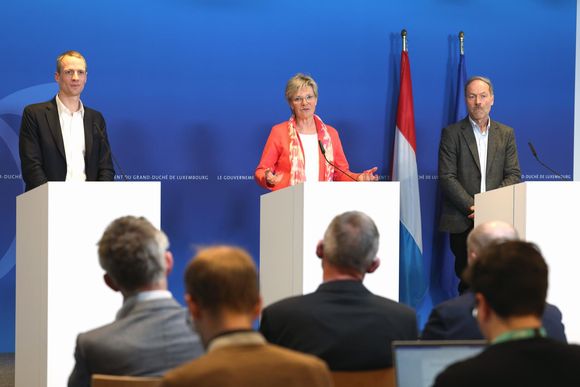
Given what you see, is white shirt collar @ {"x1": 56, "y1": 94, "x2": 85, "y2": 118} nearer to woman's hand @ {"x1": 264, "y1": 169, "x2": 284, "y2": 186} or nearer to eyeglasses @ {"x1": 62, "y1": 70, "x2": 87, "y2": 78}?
eyeglasses @ {"x1": 62, "y1": 70, "x2": 87, "y2": 78}

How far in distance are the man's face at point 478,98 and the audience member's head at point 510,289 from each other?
16.2 feet

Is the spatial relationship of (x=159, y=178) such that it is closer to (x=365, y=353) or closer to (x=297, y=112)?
(x=297, y=112)

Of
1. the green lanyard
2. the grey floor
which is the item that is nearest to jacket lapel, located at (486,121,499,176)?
the grey floor

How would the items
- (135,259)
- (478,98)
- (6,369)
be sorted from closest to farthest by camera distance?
1. (135,259)
2. (6,369)
3. (478,98)

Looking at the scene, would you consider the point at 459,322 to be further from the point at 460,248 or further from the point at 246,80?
the point at 246,80

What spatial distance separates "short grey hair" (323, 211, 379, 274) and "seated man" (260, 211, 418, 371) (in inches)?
2.5

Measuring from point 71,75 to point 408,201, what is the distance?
8.99ft

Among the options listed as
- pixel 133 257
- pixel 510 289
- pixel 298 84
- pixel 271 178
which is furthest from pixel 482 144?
pixel 510 289

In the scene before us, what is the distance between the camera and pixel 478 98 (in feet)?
23.1

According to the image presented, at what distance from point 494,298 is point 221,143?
5675 millimetres

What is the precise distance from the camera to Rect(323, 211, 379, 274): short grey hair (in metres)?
3.33

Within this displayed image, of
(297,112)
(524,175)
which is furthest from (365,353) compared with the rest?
(524,175)

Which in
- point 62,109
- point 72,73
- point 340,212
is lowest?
point 340,212

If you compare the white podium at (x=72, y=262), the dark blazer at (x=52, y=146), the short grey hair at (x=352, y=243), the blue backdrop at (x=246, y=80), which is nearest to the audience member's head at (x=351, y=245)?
the short grey hair at (x=352, y=243)
